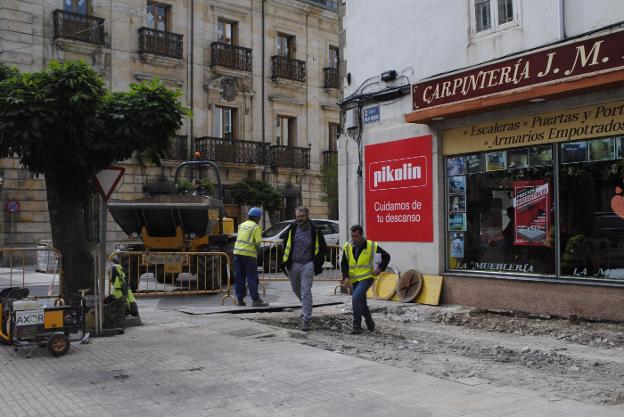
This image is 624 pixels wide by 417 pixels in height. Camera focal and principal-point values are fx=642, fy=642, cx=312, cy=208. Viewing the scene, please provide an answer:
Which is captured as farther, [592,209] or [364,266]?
[592,209]

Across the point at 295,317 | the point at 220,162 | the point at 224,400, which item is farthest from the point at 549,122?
the point at 220,162

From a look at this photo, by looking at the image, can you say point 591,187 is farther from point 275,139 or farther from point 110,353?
point 275,139

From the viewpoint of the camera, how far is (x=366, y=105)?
41.1ft

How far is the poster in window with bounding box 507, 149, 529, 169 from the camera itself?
9.88 metres

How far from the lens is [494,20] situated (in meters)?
10.3

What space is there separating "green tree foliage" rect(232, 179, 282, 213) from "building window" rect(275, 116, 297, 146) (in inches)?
141

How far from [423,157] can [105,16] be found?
57.2 ft

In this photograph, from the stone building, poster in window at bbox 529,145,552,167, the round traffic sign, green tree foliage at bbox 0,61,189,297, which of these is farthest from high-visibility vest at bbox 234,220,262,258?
the round traffic sign

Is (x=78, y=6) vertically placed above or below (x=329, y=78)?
above

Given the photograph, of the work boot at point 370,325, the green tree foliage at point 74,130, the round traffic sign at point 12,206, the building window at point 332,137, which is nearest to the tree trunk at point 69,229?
the green tree foliage at point 74,130

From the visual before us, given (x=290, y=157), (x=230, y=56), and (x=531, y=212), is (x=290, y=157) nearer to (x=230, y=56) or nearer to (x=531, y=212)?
(x=230, y=56)

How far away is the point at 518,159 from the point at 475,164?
33.0 inches

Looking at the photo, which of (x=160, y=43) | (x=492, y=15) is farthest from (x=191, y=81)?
(x=492, y=15)

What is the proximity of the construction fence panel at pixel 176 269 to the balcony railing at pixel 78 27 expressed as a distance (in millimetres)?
13451
